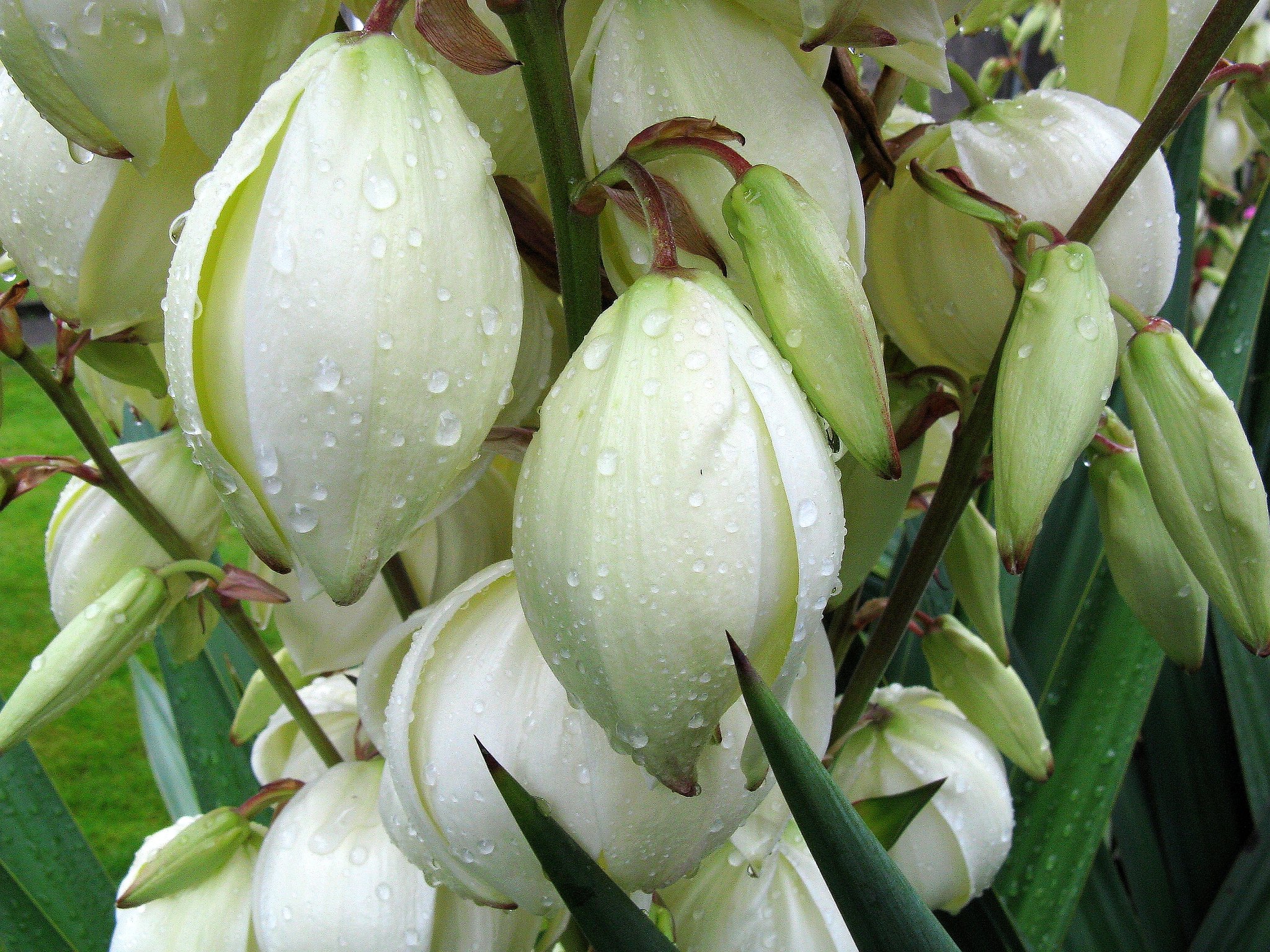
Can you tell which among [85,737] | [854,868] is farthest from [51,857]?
[85,737]

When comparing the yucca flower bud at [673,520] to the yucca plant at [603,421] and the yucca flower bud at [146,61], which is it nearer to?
the yucca plant at [603,421]

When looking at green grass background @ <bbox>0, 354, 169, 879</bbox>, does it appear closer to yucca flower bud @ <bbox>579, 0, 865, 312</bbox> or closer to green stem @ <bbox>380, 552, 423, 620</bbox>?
green stem @ <bbox>380, 552, 423, 620</bbox>

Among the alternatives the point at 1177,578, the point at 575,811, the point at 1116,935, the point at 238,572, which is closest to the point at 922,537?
the point at 1177,578

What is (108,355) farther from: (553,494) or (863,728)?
(863,728)

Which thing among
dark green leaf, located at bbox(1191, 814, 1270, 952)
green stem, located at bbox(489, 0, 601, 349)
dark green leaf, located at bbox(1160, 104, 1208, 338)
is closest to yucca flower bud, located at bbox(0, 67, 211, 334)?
green stem, located at bbox(489, 0, 601, 349)

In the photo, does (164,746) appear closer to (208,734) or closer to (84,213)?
(208,734)
